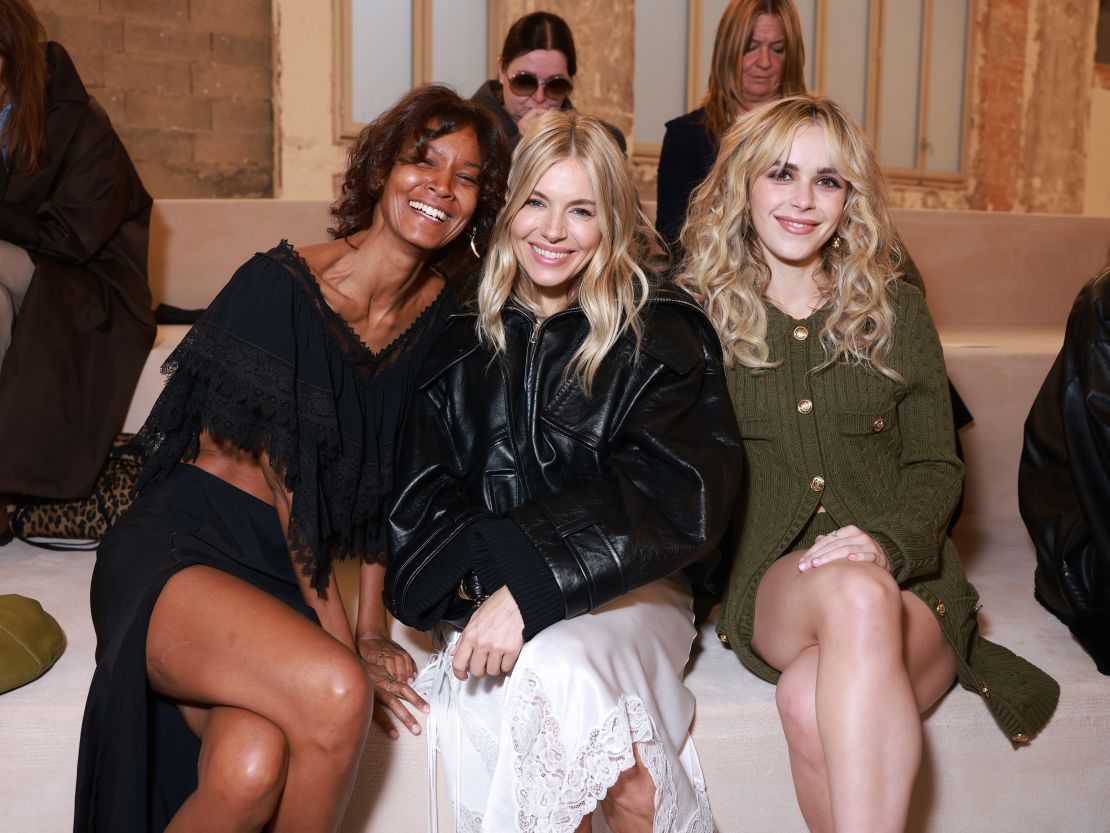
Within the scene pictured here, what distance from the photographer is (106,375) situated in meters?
2.94

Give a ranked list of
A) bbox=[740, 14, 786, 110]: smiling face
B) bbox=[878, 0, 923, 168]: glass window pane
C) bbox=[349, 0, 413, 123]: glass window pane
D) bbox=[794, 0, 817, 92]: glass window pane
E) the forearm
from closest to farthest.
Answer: the forearm → bbox=[740, 14, 786, 110]: smiling face → bbox=[349, 0, 413, 123]: glass window pane → bbox=[794, 0, 817, 92]: glass window pane → bbox=[878, 0, 923, 168]: glass window pane

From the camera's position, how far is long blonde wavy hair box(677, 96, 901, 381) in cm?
201

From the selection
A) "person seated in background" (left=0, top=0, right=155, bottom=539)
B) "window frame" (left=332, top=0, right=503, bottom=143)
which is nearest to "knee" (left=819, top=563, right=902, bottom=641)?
"person seated in background" (left=0, top=0, right=155, bottom=539)

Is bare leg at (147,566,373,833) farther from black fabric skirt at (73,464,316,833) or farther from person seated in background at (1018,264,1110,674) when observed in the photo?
person seated in background at (1018,264,1110,674)

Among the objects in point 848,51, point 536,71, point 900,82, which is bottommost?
point 536,71

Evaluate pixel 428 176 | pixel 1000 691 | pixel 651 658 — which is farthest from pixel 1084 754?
pixel 428 176

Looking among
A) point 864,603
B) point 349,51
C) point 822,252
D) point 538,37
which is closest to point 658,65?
point 349,51

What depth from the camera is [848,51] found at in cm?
845

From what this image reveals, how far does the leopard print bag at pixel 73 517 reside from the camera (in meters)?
2.79

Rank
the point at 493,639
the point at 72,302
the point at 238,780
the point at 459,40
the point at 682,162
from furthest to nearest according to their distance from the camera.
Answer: the point at 459,40, the point at 682,162, the point at 72,302, the point at 493,639, the point at 238,780

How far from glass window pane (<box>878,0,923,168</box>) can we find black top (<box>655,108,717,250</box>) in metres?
5.86

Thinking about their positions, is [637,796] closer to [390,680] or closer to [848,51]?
[390,680]

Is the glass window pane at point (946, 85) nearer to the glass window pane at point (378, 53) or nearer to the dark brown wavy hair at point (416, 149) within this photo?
the glass window pane at point (378, 53)

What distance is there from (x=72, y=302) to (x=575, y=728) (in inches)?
80.2
